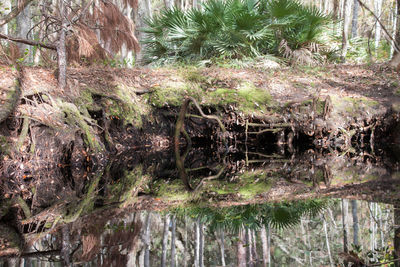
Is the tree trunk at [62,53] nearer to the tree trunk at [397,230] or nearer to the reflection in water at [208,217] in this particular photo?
the reflection in water at [208,217]

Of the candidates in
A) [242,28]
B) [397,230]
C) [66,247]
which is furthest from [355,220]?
[242,28]

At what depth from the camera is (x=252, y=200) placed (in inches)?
213

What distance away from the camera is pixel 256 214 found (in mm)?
4891

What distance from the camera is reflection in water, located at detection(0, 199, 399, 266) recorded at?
350 cm

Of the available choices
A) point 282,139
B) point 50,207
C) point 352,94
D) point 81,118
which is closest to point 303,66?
point 352,94

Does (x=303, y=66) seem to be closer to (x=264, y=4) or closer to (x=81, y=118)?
(x=264, y=4)

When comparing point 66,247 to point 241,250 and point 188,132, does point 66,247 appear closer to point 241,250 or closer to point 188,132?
point 241,250

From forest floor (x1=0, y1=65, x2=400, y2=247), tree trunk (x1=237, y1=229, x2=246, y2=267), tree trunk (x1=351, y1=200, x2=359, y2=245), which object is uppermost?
Answer: forest floor (x1=0, y1=65, x2=400, y2=247)

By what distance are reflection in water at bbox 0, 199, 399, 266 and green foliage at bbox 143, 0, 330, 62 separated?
6.86 metres

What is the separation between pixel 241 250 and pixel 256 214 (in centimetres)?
78

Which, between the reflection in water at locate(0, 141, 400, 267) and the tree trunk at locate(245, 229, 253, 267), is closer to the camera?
the reflection in water at locate(0, 141, 400, 267)

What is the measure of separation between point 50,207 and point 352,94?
7818mm

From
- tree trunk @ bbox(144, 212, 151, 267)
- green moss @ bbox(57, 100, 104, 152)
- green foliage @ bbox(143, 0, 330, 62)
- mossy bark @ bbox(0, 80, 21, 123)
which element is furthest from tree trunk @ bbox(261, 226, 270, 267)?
green foliage @ bbox(143, 0, 330, 62)

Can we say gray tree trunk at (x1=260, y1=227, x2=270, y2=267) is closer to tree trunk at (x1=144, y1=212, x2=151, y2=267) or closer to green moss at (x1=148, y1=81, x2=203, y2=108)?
tree trunk at (x1=144, y1=212, x2=151, y2=267)
